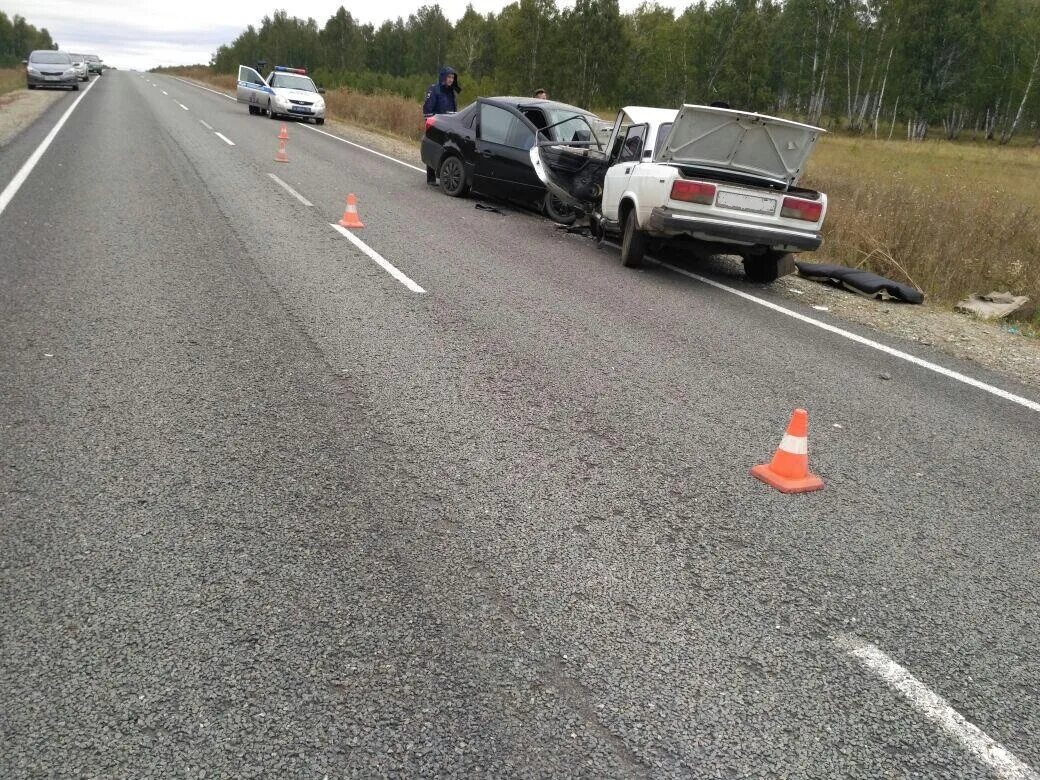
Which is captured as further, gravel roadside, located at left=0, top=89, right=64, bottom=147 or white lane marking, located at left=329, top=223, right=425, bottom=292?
gravel roadside, located at left=0, top=89, right=64, bottom=147

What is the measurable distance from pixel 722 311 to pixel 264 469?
16.7 feet

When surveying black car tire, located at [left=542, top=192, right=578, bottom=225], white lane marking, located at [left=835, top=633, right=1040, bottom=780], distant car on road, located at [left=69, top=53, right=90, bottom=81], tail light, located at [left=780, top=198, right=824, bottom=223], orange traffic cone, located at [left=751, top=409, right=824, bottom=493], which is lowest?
white lane marking, located at [left=835, top=633, right=1040, bottom=780]

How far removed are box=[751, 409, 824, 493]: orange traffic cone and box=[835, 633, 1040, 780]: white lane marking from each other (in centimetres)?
116

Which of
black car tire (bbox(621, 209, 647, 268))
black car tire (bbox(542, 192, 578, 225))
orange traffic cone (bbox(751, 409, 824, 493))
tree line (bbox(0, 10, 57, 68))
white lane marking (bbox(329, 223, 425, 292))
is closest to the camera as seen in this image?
orange traffic cone (bbox(751, 409, 824, 493))

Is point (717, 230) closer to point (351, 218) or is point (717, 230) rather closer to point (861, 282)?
point (861, 282)

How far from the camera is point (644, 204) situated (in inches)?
338

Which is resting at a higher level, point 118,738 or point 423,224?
point 423,224

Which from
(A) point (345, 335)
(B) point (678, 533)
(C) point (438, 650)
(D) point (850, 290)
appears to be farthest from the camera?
(D) point (850, 290)

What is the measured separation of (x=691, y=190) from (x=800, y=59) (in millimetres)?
56989

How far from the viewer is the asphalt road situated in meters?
2.25

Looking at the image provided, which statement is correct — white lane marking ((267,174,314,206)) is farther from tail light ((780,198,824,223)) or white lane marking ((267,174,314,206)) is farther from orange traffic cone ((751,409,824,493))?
orange traffic cone ((751,409,824,493))

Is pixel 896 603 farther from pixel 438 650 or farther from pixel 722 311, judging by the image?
pixel 722 311

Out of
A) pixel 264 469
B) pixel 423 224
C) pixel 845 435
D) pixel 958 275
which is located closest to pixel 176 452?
pixel 264 469

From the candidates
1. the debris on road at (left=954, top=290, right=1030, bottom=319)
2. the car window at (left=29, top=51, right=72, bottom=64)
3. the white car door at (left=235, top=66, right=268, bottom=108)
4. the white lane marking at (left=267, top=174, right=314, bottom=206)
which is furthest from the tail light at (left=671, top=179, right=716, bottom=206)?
the car window at (left=29, top=51, right=72, bottom=64)
